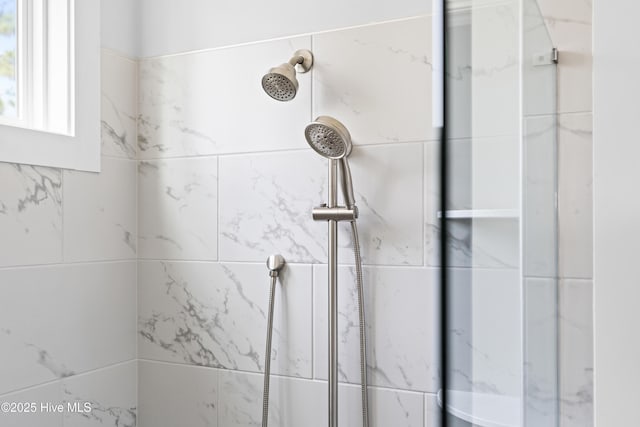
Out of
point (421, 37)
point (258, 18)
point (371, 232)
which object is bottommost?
point (371, 232)

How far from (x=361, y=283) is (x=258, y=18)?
0.82 metres

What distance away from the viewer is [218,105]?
1.50m

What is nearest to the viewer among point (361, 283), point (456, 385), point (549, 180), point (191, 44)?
point (456, 385)

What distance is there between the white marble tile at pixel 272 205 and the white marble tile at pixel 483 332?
0.88 metres

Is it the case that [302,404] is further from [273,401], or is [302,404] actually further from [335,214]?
[335,214]

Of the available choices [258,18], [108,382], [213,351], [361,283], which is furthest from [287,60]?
[108,382]

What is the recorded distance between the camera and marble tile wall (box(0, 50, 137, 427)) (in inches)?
48.8

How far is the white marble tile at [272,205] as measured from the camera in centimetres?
138

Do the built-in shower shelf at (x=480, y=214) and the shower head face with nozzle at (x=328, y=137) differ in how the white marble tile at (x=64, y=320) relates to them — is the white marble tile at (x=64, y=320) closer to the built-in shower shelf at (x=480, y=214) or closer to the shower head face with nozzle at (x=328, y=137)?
the shower head face with nozzle at (x=328, y=137)

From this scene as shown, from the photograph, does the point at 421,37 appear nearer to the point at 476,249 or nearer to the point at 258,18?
the point at 258,18

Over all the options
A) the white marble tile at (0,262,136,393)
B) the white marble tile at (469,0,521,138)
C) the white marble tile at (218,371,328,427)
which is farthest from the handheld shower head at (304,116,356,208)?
the white marble tile at (0,262,136,393)

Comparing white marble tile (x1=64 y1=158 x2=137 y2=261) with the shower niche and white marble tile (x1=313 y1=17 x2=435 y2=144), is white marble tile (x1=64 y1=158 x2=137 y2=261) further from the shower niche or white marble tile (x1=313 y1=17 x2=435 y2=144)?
the shower niche

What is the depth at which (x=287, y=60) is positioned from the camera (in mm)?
1420

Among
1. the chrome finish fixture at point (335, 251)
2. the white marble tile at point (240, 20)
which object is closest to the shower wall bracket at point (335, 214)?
the chrome finish fixture at point (335, 251)
